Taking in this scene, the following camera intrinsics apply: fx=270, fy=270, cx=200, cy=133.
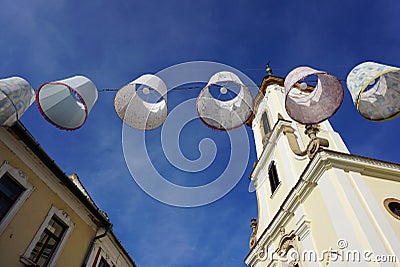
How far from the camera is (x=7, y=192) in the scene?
7.90m

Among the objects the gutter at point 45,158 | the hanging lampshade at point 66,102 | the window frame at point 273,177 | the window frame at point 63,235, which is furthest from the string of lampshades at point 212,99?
the window frame at point 273,177

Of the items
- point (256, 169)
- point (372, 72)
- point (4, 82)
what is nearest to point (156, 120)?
point (4, 82)

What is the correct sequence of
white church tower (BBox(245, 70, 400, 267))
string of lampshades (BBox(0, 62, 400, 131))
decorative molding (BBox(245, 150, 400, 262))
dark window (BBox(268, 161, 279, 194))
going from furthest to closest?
dark window (BBox(268, 161, 279, 194)) < decorative molding (BBox(245, 150, 400, 262)) < white church tower (BBox(245, 70, 400, 267)) < string of lampshades (BBox(0, 62, 400, 131))

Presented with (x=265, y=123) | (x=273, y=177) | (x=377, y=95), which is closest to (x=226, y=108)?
(x=377, y=95)

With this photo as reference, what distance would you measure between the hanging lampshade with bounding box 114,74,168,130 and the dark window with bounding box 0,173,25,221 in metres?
5.03

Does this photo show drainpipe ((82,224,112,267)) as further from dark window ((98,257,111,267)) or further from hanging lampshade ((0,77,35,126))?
hanging lampshade ((0,77,35,126))

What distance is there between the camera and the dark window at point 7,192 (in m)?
7.70

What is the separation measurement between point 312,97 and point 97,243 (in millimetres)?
9876

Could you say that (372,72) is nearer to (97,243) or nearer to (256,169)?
(97,243)

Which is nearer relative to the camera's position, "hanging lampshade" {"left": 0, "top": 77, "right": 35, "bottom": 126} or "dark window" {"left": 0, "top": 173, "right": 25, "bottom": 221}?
"hanging lampshade" {"left": 0, "top": 77, "right": 35, "bottom": 126}

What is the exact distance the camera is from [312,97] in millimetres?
5734

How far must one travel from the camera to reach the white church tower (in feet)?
25.7

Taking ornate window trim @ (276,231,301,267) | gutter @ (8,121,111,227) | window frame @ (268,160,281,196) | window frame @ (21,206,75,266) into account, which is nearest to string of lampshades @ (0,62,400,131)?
gutter @ (8,121,111,227)

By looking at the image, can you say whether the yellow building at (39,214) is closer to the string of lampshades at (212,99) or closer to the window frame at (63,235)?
Answer: the window frame at (63,235)
